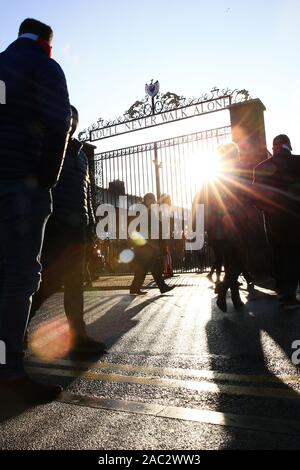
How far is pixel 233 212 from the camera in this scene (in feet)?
16.7

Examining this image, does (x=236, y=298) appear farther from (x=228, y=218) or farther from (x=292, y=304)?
(x=228, y=218)

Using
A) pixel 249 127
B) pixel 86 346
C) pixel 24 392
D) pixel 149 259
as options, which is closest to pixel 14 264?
pixel 24 392

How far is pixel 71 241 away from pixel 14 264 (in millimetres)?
1062

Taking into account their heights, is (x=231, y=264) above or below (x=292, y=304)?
above

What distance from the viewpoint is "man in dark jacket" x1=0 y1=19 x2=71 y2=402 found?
2.18m

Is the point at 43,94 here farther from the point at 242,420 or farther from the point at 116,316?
the point at 116,316

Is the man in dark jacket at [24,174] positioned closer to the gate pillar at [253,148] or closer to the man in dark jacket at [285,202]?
the man in dark jacket at [285,202]

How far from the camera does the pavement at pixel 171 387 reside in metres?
1.68

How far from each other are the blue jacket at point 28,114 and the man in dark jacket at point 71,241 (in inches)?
35.8

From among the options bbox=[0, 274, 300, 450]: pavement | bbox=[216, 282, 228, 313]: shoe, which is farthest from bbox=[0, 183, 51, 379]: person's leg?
bbox=[216, 282, 228, 313]: shoe

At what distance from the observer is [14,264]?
7.19ft

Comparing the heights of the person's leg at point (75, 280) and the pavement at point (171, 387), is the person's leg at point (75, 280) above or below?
above

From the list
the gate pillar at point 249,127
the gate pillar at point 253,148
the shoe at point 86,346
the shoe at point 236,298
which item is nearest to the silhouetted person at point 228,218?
the shoe at point 236,298
